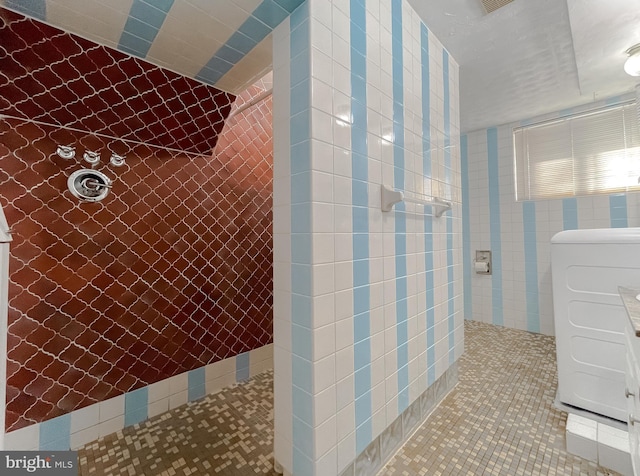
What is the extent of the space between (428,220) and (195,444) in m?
1.56

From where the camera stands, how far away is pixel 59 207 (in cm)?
133

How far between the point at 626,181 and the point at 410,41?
89.9 inches

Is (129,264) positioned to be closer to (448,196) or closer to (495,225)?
(448,196)

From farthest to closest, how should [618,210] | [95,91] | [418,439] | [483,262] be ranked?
1. [483,262]
2. [618,210]
3. [418,439]
4. [95,91]

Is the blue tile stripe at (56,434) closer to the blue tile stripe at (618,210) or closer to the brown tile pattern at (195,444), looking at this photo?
the brown tile pattern at (195,444)

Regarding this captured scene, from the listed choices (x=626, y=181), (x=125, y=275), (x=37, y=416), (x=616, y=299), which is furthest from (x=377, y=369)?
(x=626, y=181)

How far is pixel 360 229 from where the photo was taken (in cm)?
110

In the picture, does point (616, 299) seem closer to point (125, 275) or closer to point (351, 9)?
point (351, 9)

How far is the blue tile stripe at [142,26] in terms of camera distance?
1027 mm

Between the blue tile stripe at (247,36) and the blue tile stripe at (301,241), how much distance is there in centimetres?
7

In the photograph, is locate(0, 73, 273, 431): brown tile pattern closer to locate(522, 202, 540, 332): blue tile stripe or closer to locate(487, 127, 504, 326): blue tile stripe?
locate(487, 127, 504, 326): blue tile stripe

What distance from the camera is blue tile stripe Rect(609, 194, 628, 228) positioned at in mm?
2340

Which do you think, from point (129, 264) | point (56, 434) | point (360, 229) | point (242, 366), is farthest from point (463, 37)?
point (56, 434)

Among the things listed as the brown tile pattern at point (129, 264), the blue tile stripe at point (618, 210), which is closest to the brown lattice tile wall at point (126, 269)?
the brown tile pattern at point (129, 264)
